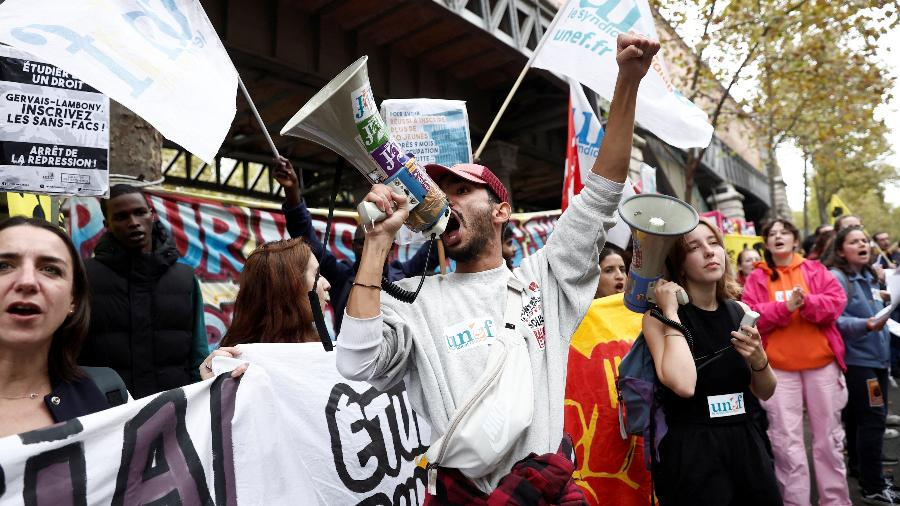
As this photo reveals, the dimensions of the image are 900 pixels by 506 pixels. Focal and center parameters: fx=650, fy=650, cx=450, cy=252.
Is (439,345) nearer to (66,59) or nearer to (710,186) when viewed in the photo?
(66,59)

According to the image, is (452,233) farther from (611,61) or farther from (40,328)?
(611,61)

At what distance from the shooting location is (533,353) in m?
1.86

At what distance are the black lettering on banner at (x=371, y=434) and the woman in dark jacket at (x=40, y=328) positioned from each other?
884 mm

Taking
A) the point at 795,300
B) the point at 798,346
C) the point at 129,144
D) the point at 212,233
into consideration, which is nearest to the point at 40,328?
the point at 129,144

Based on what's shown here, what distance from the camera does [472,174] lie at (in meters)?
2.02

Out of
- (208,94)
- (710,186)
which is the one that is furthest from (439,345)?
(710,186)

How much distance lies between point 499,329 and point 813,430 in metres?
3.23

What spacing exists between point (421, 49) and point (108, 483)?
6.88 meters

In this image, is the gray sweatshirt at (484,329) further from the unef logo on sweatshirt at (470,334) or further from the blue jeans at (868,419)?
the blue jeans at (868,419)

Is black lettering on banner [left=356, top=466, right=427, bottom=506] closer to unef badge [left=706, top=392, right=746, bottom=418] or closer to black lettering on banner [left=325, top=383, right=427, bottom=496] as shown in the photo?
black lettering on banner [left=325, top=383, right=427, bottom=496]

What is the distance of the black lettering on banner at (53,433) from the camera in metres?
1.80

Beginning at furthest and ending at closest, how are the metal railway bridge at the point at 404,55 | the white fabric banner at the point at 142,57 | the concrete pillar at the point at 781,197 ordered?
the concrete pillar at the point at 781,197 < the metal railway bridge at the point at 404,55 < the white fabric banner at the point at 142,57

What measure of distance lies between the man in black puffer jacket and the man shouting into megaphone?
1737 millimetres

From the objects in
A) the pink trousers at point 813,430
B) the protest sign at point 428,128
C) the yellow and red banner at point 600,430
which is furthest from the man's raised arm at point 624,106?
the pink trousers at point 813,430
